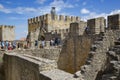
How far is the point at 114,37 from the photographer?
976 centimetres

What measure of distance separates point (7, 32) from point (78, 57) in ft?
73.2

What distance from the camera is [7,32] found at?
108 feet

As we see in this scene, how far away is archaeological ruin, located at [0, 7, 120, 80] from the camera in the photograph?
266 inches

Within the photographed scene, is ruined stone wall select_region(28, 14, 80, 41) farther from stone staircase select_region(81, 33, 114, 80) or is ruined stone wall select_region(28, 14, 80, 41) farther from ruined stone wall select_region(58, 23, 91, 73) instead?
stone staircase select_region(81, 33, 114, 80)

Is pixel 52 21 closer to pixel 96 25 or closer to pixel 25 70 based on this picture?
pixel 96 25

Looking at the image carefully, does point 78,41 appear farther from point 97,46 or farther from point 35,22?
point 35,22

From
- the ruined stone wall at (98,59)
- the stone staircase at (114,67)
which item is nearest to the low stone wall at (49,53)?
the ruined stone wall at (98,59)

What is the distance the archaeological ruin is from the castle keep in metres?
18.9

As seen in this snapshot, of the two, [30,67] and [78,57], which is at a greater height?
[30,67]

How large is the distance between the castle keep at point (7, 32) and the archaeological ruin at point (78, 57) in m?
18.9

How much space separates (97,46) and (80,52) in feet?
12.3

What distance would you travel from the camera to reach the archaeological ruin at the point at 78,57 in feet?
22.2

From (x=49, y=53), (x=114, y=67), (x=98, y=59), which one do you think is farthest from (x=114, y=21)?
(x=49, y=53)

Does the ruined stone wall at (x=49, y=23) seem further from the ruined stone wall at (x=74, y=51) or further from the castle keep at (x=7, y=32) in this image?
the ruined stone wall at (x=74, y=51)
